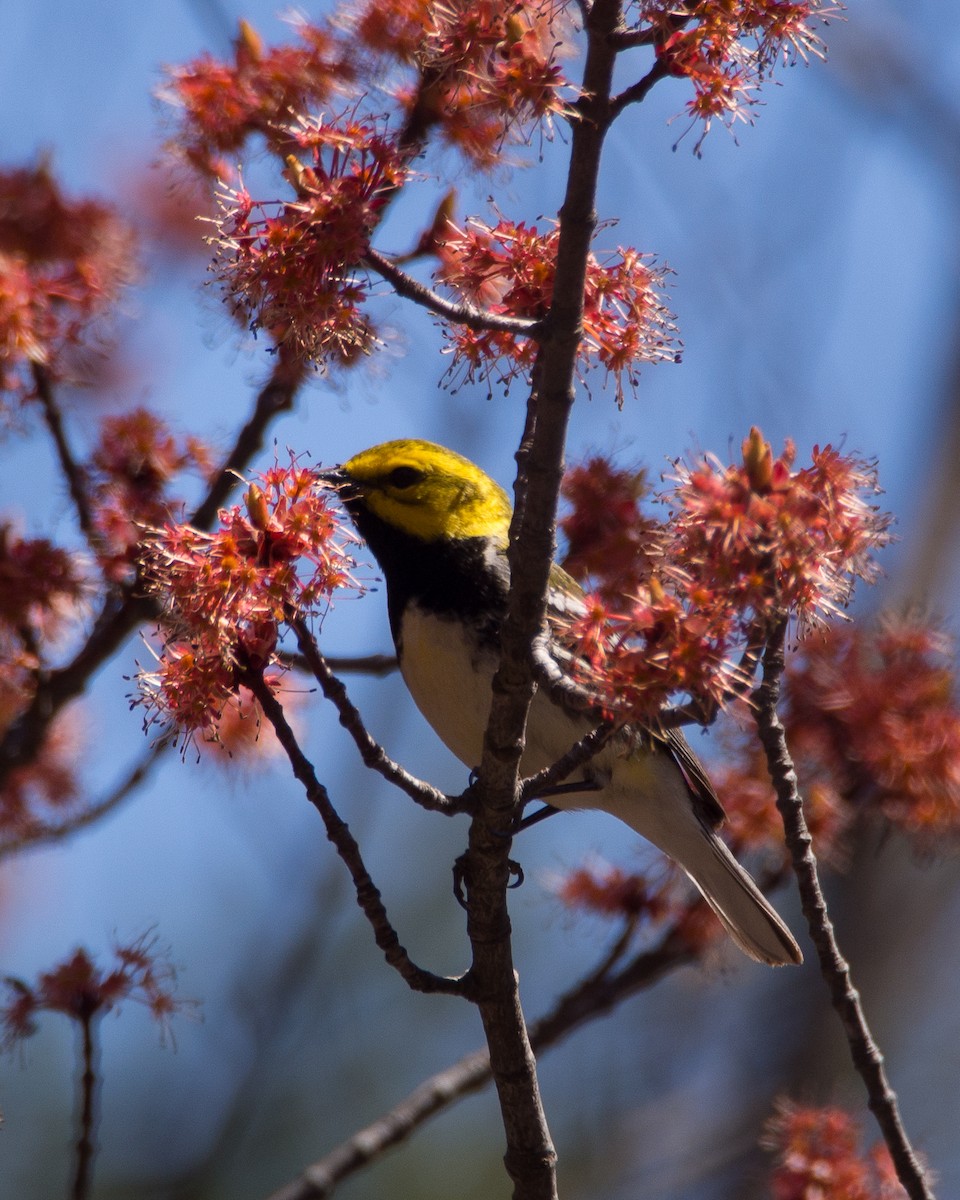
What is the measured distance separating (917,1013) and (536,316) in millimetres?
5822

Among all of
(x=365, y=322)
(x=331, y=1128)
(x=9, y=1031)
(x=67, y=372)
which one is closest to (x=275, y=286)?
(x=365, y=322)

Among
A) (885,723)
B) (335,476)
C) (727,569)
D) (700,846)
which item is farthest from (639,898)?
(727,569)

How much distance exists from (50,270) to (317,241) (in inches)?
74.5

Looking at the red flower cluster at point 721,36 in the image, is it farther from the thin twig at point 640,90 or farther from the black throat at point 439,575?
the black throat at point 439,575

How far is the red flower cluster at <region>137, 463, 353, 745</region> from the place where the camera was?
2693mm

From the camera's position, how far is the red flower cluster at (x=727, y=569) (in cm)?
229

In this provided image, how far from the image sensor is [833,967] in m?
3.08

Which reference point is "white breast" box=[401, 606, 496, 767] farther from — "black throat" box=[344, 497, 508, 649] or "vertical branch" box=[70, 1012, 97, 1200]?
"vertical branch" box=[70, 1012, 97, 1200]

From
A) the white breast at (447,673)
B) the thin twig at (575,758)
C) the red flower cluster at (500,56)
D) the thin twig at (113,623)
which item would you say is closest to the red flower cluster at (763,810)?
the white breast at (447,673)

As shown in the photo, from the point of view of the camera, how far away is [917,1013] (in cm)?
758

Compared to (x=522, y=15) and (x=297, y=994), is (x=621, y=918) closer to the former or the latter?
(x=297, y=994)

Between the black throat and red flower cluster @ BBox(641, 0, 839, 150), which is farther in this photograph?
the black throat

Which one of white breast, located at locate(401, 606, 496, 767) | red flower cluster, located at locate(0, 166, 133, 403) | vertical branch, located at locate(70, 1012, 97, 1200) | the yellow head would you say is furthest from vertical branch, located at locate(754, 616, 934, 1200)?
red flower cluster, located at locate(0, 166, 133, 403)

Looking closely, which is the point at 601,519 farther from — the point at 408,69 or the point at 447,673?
the point at 408,69
